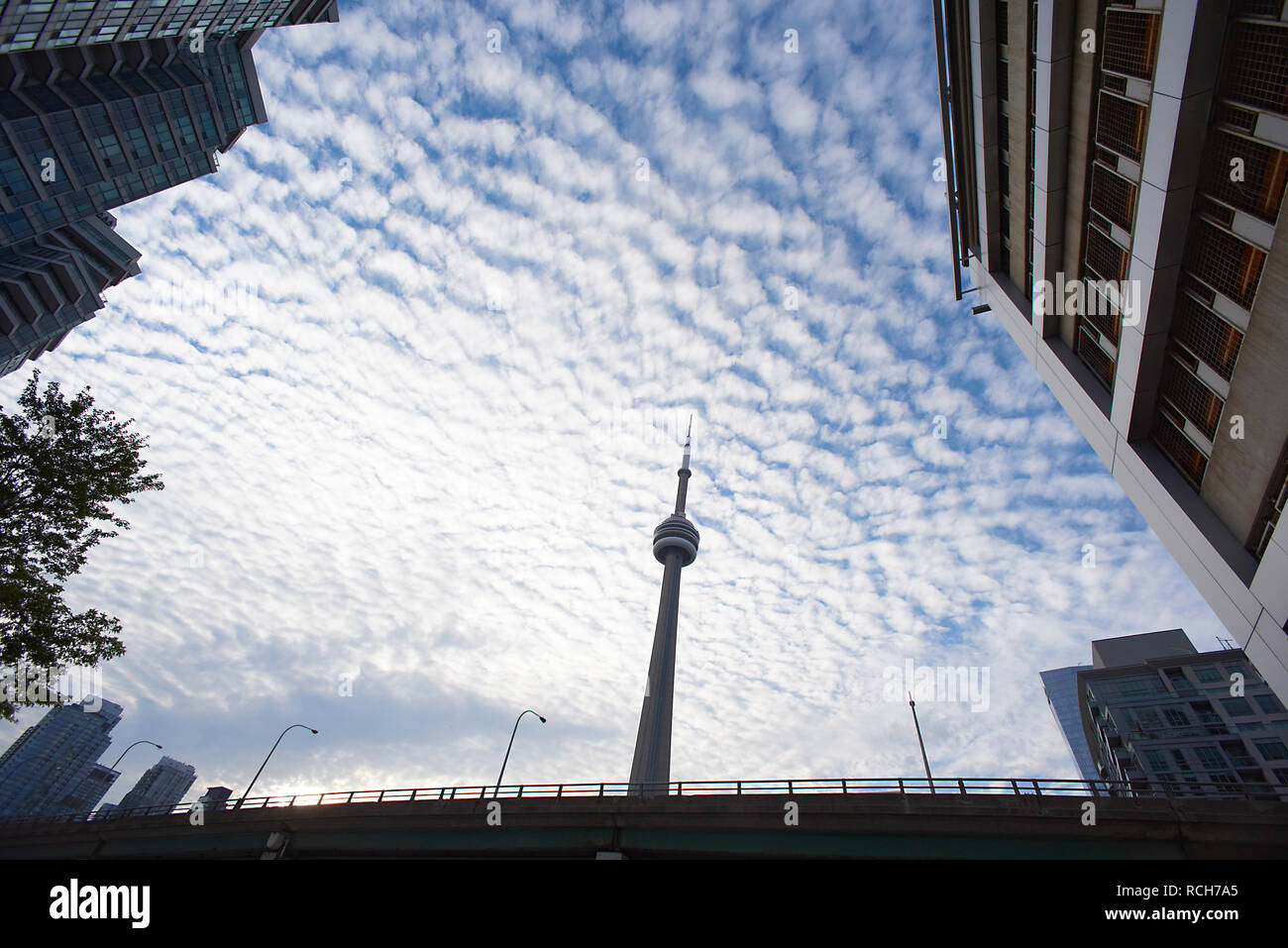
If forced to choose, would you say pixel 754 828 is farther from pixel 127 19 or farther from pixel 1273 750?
pixel 127 19

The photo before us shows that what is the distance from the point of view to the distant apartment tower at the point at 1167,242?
12.6 metres

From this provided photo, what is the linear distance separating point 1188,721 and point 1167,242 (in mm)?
78964

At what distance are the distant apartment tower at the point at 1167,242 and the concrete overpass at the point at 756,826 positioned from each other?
4482mm

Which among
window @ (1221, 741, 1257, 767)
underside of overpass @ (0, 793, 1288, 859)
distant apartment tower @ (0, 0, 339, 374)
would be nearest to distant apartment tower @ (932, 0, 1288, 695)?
underside of overpass @ (0, 793, 1288, 859)

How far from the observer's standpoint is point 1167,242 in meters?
14.7

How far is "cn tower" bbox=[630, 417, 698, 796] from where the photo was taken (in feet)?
281

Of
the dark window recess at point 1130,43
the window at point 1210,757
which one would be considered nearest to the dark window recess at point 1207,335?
the dark window recess at point 1130,43
